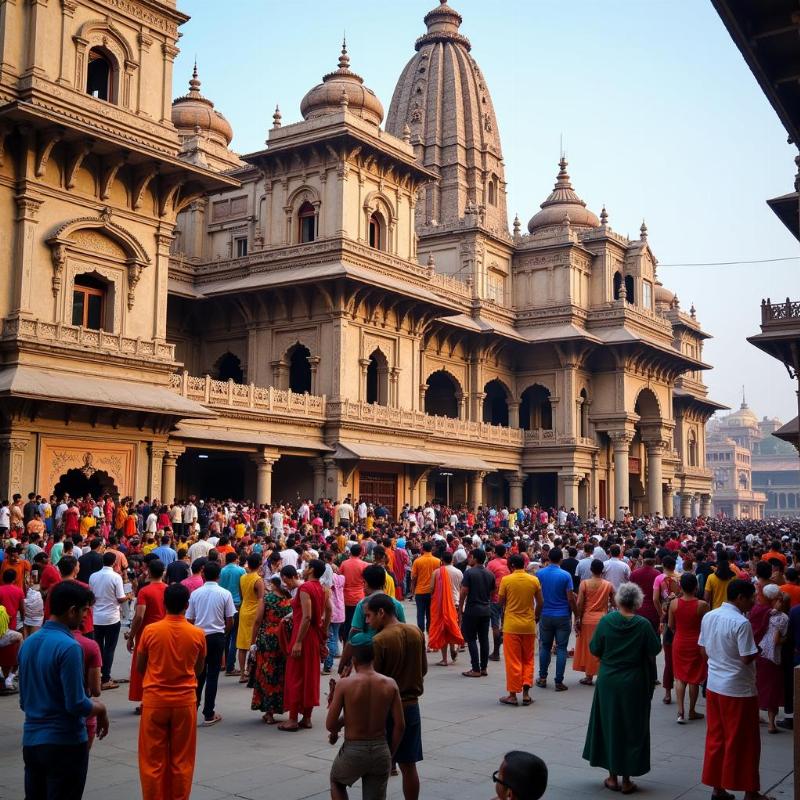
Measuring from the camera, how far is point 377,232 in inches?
1364

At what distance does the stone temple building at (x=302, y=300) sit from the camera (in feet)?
72.7

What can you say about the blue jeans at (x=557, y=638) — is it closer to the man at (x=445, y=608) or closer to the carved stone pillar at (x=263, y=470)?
the man at (x=445, y=608)

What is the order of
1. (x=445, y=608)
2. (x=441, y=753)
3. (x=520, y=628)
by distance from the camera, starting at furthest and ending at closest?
(x=445, y=608), (x=520, y=628), (x=441, y=753)

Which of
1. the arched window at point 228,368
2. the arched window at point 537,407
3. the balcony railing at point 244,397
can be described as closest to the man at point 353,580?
the balcony railing at point 244,397

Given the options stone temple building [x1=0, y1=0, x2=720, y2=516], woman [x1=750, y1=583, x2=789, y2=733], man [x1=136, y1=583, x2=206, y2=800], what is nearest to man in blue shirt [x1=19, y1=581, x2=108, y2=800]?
man [x1=136, y1=583, x2=206, y2=800]

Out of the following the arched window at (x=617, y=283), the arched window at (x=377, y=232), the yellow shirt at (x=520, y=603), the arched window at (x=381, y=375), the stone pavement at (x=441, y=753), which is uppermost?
the arched window at (x=617, y=283)

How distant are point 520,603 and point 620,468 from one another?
109ft

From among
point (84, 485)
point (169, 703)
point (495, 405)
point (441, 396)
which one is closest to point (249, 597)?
point (169, 703)

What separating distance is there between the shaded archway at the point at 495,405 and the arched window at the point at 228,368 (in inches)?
526

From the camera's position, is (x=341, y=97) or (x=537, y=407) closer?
(x=341, y=97)

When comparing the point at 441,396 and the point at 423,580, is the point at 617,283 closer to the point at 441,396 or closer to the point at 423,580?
the point at 441,396

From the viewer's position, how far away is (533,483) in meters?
44.8

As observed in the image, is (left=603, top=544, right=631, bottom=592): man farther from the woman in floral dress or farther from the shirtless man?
the shirtless man

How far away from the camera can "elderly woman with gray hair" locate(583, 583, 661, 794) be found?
7.45m
